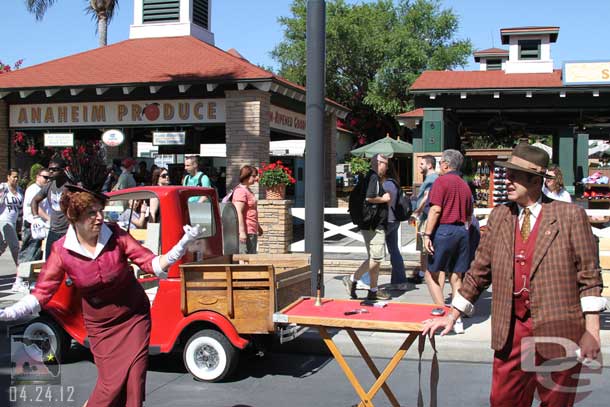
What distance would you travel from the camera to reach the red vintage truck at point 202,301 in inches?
224

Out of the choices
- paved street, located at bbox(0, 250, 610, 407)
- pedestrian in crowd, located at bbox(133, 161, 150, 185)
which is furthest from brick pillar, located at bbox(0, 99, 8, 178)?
paved street, located at bbox(0, 250, 610, 407)

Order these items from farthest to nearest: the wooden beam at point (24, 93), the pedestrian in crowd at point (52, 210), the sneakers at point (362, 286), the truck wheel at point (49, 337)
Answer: the wooden beam at point (24, 93)
the sneakers at point (362, 286)
the pedestrian in crowd at point (52, 210)
the truck wheel at point (49, 337)

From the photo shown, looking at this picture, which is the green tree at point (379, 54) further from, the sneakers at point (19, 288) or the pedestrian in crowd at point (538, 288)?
the pedestrian in crowd at point (538, 288)

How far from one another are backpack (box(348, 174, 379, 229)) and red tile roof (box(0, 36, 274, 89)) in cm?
632

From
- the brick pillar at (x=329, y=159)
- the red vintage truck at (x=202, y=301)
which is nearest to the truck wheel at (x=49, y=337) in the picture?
the red vintage truck at (x=202, y=301)

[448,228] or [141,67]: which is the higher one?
[141,67]

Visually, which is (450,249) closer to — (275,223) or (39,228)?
(275,223)

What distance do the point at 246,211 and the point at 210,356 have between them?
3.29m

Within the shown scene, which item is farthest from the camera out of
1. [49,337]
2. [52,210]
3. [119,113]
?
[119,113]

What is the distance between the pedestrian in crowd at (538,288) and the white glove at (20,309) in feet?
7.62

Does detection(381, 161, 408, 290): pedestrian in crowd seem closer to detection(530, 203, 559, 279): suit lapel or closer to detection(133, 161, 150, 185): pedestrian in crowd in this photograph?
detection(530, 203, 559, 279): suit lapel

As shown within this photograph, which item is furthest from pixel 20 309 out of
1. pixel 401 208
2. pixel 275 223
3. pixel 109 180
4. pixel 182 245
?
pixel 109 180

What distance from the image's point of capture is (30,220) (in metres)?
9.88

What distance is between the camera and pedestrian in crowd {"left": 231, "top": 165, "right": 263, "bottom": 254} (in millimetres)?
8797
